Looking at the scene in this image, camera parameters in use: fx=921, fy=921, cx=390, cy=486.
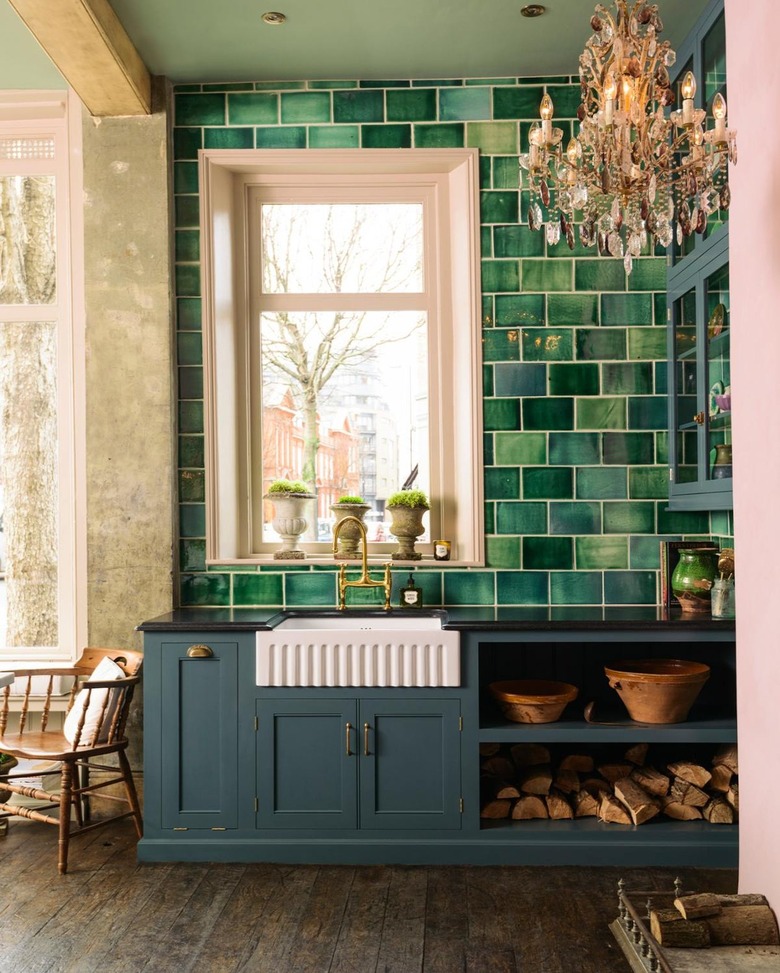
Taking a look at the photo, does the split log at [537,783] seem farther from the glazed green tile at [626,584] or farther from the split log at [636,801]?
the glazed green tile at [626,584]

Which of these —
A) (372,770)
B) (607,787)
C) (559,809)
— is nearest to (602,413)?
(607,787)

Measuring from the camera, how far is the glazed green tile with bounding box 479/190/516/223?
4.31 metres

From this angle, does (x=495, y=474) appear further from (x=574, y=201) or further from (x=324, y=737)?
(x=574, y=201)

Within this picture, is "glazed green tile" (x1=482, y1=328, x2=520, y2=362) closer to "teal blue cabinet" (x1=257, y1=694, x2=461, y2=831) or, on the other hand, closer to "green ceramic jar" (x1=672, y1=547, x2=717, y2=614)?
"green ceramic jar" (x1=672, y1=547, x2=717, y2=614)

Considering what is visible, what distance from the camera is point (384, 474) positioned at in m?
4.57

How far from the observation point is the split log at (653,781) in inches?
148

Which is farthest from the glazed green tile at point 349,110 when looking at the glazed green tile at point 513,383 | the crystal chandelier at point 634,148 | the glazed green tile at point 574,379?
the crystal chandelier at point 634,148

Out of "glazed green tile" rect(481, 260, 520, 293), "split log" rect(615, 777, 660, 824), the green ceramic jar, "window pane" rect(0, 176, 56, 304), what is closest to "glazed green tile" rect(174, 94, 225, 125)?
"window pane" rect(0, 176, 56, 304)

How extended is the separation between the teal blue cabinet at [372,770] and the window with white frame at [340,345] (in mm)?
1057

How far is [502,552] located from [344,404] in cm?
107

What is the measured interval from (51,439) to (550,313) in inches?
98.3

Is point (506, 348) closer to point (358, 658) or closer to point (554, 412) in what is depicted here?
point (554, 412)

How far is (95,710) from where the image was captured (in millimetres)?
3744

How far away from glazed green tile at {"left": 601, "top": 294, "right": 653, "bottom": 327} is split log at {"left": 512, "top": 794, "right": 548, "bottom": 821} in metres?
2.16
